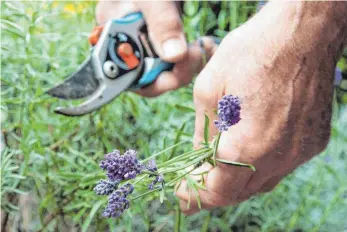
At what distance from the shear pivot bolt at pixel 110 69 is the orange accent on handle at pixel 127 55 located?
21 mm

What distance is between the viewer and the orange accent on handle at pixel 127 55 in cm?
86

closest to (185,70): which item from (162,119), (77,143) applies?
(162,119)

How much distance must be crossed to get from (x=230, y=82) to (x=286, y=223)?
1.19 feet

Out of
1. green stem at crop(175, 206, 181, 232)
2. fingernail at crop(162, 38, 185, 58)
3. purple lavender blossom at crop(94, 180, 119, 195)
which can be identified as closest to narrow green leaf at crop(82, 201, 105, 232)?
green stem at crop(175, 206, 181, 232)

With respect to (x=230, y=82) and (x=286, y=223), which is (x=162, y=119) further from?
(x=230, y=82)

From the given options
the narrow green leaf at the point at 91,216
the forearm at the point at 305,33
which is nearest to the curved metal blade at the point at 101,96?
the narrow green leaf at the point at 91,216

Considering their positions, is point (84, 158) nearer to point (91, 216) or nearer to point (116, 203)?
point (91, 216)

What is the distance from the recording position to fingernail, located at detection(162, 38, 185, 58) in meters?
0.87

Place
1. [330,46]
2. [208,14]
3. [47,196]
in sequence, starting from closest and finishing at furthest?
[330,46] → [47,196] → [208,14]

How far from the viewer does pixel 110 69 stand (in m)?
0.85

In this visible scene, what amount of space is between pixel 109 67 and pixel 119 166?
0.39m

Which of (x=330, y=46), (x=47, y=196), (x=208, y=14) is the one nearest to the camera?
(x=330, y=46)

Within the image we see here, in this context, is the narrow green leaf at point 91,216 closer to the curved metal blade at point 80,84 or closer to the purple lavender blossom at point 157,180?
the curved metal blade at point 80,84

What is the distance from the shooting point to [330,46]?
0.61 meters
